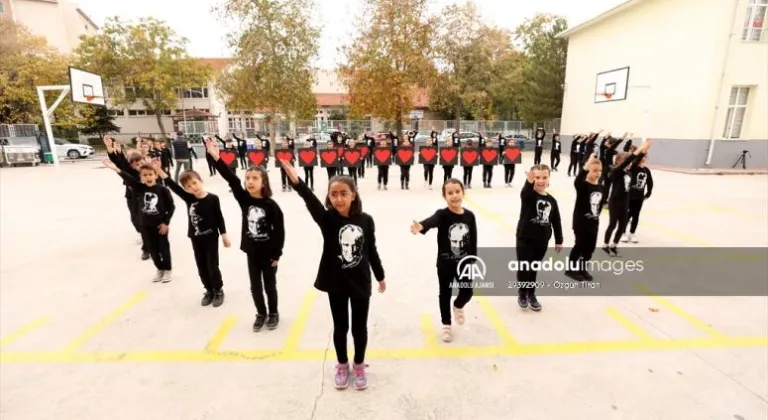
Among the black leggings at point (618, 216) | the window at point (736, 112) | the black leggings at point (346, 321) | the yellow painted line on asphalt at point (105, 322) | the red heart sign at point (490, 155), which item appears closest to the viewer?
the black leggings at point (346, 321)

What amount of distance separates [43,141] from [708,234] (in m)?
28.9

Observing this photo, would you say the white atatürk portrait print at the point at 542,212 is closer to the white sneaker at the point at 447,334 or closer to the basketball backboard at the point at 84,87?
the white sneaker at the point at 447,334

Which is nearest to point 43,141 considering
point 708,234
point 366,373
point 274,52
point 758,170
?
point 274,52

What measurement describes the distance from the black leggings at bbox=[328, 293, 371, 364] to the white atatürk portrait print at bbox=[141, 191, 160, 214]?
10.5 feet

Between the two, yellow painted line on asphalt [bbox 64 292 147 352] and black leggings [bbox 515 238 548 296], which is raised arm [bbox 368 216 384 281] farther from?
yellow painted line on asphalt [bbox 64 292 147 352]

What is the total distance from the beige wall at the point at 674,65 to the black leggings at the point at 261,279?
18.8 metres

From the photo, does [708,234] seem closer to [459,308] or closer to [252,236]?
[459,308]

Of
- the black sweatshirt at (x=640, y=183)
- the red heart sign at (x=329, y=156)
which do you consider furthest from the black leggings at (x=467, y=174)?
the black sweatshirt at (x=640, y=183)

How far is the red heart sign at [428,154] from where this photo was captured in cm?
1110

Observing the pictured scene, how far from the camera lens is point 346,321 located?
2.88 m

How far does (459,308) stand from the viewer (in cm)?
371

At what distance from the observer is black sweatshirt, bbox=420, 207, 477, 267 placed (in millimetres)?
3328

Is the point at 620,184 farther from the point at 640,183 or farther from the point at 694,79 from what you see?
the point at 694,79

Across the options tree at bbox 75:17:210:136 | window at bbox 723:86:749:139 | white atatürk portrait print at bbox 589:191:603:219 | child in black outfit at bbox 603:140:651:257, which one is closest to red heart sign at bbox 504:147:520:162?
child in black outfit at bbox 603:140:651:257
